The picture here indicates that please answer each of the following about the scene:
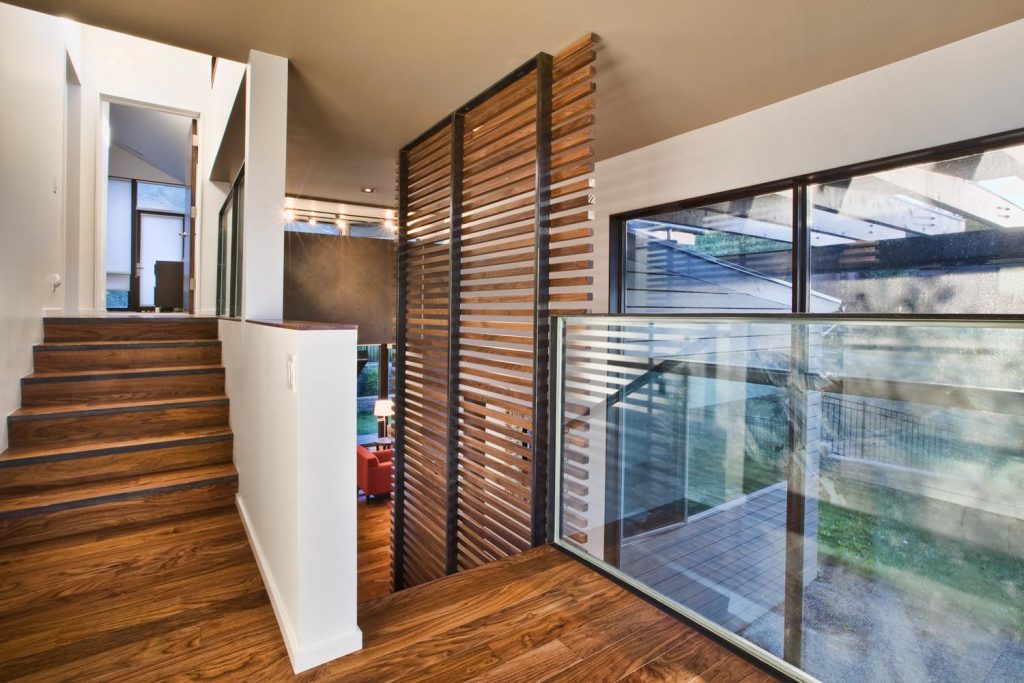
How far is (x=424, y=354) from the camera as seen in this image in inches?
138

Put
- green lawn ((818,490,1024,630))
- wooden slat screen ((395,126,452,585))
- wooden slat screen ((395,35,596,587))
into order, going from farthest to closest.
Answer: wooden slat screen ((395,126,452,585)) → wooden slat screen ((395,35,596,587)) → green lawn ((818,490,1024,630))

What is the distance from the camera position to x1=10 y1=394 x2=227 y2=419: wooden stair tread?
110 inches

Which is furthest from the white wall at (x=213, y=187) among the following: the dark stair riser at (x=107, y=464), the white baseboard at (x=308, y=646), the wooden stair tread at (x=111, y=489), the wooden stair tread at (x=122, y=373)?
the white baseboard at (x=308, y=646)

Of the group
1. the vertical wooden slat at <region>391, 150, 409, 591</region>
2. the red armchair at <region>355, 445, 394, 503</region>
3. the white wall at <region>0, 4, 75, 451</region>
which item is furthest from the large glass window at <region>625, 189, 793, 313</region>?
the red armchair at <region>355, 445, 394, 503</region>

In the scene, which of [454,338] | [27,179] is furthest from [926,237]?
[27,179]

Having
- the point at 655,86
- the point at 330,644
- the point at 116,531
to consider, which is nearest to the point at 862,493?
the point at 330,644

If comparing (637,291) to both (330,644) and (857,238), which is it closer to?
(857,238)

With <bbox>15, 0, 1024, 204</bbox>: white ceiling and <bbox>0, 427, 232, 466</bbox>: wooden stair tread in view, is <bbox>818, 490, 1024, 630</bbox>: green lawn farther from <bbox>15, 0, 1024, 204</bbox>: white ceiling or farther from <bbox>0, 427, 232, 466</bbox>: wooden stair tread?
<bbox>0, 427, 232, 466</bbox>: wooden stair tread

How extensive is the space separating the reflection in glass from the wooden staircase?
11.3 ft

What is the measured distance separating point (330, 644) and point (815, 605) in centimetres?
146

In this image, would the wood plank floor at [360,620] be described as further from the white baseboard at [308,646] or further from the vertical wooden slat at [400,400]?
the vertical wooden slat at [400,400]

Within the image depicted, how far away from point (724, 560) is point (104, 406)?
3317 mm

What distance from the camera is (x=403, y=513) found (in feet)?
12.5

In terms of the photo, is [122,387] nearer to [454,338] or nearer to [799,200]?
[454,338]
